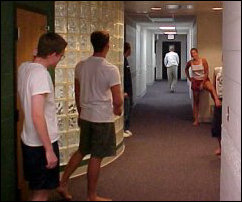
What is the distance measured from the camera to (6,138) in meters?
2.26

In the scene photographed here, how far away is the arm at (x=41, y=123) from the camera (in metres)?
2.00

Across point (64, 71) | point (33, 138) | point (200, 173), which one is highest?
point (64, 71)

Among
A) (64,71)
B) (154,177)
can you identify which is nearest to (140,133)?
(154,177)

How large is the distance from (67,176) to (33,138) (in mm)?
538

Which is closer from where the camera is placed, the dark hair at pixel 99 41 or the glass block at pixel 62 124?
the dark hair at pixel 99 41

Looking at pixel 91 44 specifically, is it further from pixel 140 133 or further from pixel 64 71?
pixel 140 133

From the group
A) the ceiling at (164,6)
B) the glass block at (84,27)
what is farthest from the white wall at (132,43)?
the glass block at (84,27)

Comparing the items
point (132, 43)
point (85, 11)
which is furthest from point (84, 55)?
point (132, 43)

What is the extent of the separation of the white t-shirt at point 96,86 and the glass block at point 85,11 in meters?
0.27

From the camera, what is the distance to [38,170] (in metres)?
2.14

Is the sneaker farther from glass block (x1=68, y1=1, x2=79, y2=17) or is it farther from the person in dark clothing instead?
glass block (x1=68, y1=1, x2=79, y2=17)

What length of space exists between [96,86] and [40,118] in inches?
21.5

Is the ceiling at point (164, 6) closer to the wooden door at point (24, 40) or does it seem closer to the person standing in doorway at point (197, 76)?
the wooden door at point (24, 40)

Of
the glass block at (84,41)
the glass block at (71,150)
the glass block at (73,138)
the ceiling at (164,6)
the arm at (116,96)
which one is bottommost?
the glass block at (71,150)
